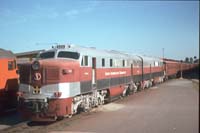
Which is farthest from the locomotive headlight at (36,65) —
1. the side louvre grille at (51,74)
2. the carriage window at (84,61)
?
the carriage window at (84,61)

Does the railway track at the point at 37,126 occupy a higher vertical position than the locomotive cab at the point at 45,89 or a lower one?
lower

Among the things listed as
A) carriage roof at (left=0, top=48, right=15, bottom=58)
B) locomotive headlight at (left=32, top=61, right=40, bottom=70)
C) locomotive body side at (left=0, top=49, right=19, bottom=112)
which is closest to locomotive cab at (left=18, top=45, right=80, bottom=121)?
locomotive headlight at (left=32, top=61, right=40, bottom=70)

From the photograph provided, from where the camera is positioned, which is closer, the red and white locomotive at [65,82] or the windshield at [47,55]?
the red and white locomotive at [65,82]

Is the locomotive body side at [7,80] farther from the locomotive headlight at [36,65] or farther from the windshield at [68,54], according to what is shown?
the locomotive headlight at [36,65]

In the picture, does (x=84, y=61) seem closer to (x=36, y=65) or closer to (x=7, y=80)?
(x=36, y=65)

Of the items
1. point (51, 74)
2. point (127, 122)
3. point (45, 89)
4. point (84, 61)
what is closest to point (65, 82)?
point (51, 74)

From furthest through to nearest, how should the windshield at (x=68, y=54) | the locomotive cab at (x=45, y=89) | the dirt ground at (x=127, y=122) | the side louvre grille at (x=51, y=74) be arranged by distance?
1. the windshield at (x=68, y=54)
2. the side louvre grille at (x=51, y=74)
3. the locomotive cab at (x=45, y=89)
4. the dirt ground at (x=127, y=122)

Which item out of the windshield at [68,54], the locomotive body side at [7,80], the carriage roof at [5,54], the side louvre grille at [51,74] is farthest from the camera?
the carriage roof at [5,54]

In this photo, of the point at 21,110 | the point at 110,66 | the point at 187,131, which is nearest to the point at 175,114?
the point at 187,131

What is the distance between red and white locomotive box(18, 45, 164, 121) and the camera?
516 inches

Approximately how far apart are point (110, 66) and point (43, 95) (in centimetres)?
732

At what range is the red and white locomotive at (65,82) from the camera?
13.1 metres

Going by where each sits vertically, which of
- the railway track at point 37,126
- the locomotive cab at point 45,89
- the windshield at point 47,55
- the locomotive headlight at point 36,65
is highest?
the windshield at point 47,55

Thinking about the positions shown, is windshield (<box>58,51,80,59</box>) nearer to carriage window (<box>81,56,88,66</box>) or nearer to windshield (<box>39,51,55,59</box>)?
windshield (<box>39,51,55,59</box>)
